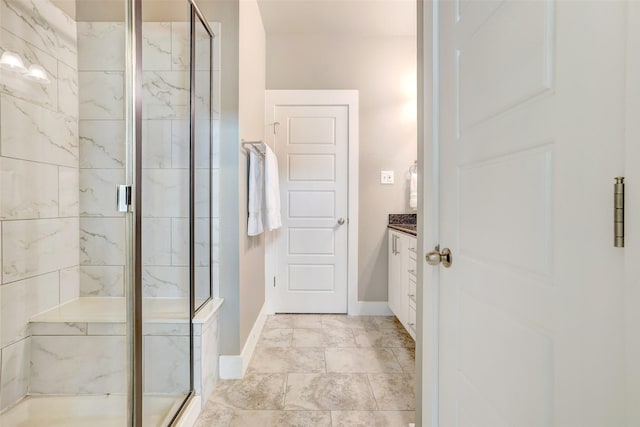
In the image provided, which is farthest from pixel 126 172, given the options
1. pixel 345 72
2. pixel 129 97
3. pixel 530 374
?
pixel 345 72

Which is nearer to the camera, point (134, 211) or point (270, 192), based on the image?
point (134, 211)

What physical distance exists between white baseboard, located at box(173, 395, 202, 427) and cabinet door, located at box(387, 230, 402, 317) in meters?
1.55

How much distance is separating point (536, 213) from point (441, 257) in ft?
1.34

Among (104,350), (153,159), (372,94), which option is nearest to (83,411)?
(104,350)

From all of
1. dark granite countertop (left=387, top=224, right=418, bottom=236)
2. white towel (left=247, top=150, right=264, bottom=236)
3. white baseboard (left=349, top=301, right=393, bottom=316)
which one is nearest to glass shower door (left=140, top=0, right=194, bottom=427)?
white towel (left=247, top=150, right=264, bottom=236)

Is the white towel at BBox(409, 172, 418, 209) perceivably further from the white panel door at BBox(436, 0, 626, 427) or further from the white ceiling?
the white panel door at BBox(436, 0, 626, 427)

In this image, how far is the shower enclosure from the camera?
1286 mm

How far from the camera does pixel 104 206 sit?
1.67 m

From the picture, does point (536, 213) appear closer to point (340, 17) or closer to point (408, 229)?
point (408, 229)

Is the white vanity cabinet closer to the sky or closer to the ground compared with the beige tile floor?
closer to the sky

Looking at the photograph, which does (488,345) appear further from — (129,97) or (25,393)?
(25,393)

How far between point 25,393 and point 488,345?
1957mm

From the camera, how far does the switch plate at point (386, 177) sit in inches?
112

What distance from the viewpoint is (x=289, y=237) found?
9.46 ft
